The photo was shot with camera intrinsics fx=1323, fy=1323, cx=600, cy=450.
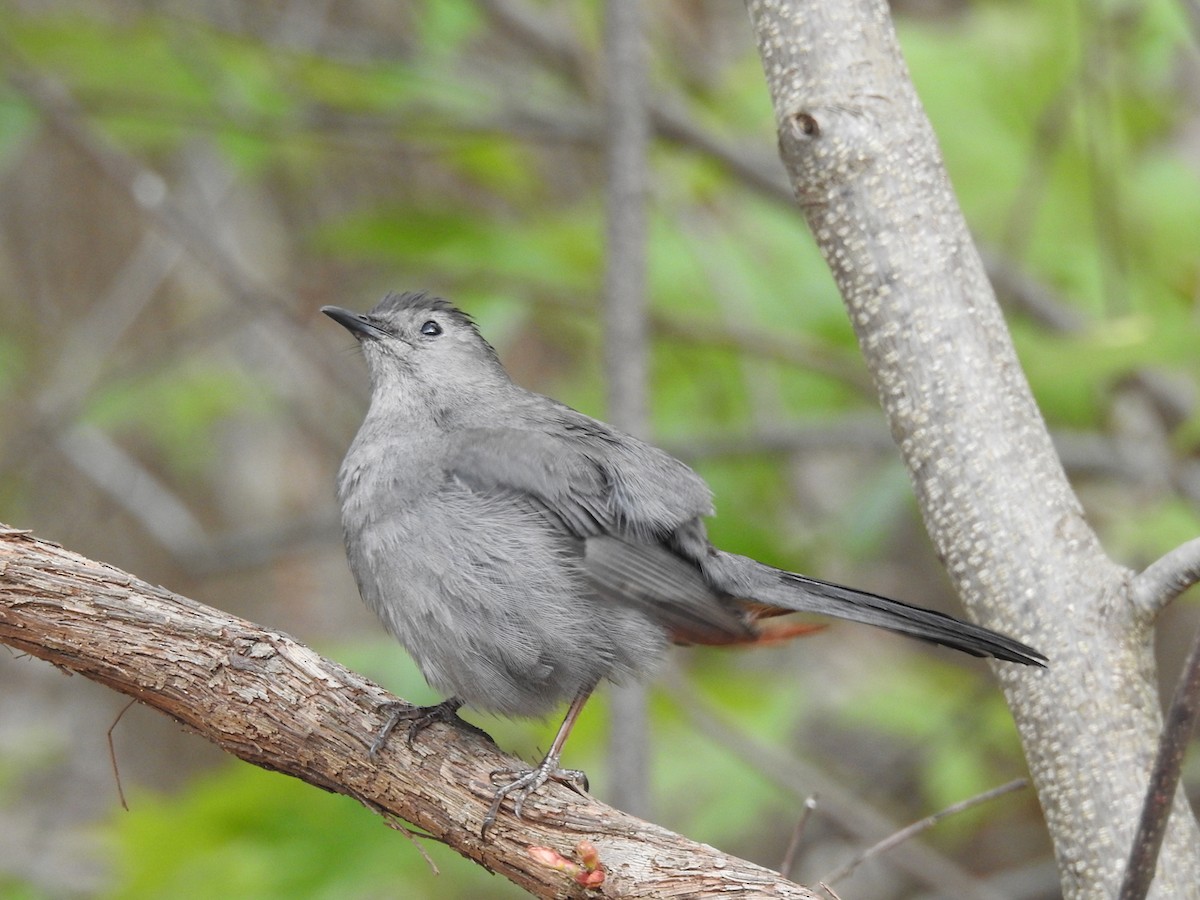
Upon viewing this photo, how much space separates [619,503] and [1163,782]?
4.93 ft

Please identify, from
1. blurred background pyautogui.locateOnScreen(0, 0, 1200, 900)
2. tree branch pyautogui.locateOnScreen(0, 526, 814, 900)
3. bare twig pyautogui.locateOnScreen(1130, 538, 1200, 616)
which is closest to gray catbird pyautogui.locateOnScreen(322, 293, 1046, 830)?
tree branch pyautogui.locateOnScreen(0, 526, 814, 900)

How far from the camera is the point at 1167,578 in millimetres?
2219

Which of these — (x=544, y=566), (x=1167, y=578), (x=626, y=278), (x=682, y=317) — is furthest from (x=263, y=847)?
(x=1167, y=578)

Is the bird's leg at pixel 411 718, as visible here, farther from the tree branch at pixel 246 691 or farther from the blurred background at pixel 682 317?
the blurred background at pixel 682 317

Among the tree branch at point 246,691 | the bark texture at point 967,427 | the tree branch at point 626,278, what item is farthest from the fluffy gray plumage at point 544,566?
the tree branch at point 626,278

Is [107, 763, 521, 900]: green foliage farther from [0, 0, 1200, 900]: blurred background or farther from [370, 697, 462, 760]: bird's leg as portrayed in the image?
[370, 697, 462, 760]: bird's leg

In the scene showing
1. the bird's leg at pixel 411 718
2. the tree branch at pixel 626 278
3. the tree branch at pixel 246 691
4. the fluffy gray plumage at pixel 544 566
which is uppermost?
the tree branch at pixel 626 278

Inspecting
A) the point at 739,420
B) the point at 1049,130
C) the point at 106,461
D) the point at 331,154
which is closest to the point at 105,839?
the point at 106,461

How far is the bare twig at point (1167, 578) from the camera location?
216 cm

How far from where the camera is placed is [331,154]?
894cm

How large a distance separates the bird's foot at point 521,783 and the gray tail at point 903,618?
0.64 m

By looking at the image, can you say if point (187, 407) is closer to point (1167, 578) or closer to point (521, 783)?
point (521, 783)

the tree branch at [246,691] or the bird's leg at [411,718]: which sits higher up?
the bird's leg at [411,718]

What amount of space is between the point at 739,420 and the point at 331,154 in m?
4.17
